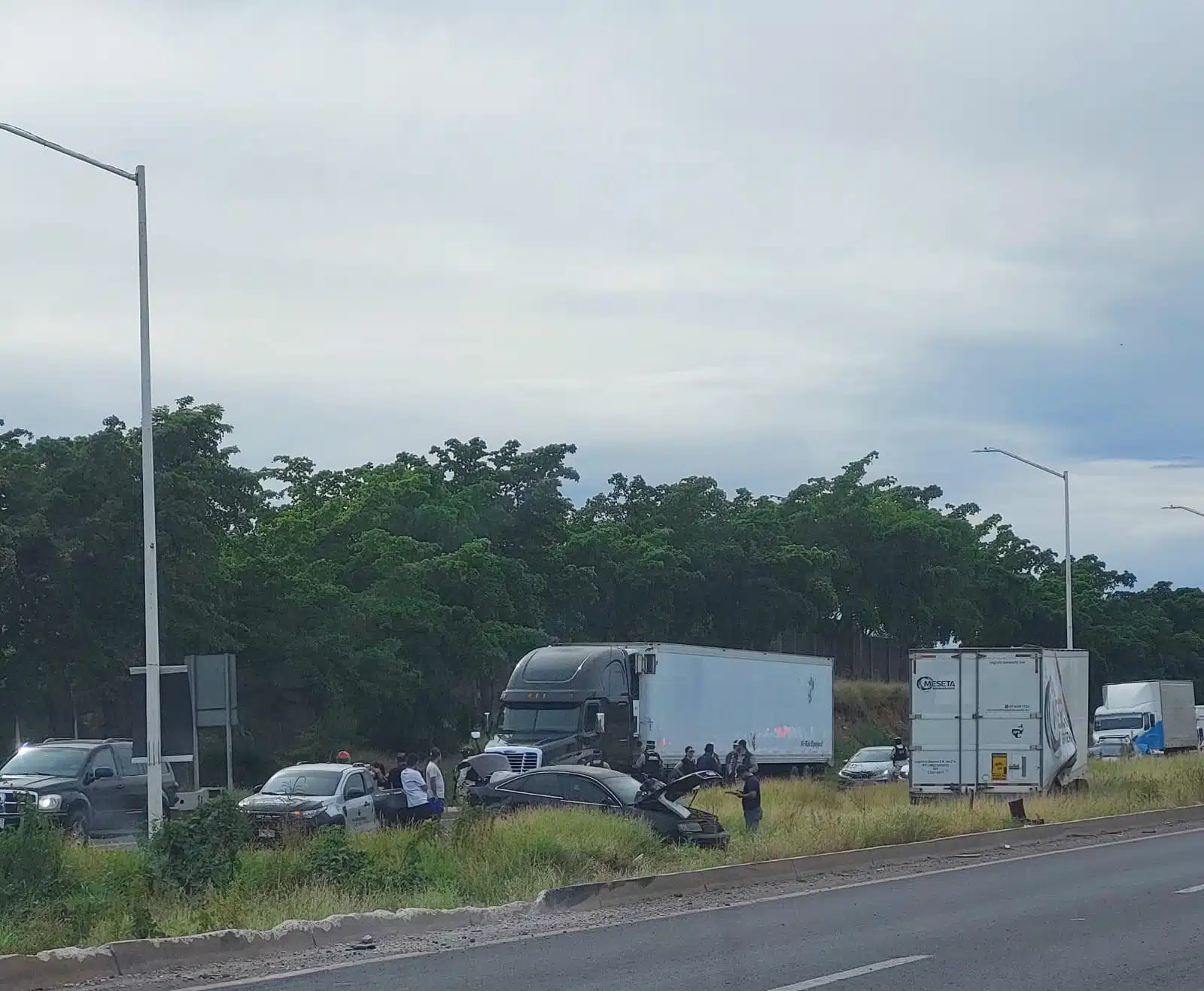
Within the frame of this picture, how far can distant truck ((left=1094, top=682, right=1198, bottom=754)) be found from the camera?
2240 inches

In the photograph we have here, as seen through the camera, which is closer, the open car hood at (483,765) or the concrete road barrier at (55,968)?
the concrete road barrier at (55,968)

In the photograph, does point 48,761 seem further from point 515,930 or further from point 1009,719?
point 1009,719

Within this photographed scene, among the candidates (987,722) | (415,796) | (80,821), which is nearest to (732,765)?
(987,722)

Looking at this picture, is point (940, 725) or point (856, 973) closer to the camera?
point (856, 973)

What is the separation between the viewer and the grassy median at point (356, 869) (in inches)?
520

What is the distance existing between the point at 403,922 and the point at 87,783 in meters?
11.7

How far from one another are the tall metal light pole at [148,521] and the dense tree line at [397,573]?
575 inches

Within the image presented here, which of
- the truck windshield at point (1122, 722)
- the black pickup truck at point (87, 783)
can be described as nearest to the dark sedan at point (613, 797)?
the black pickup truck at point (87, 783)

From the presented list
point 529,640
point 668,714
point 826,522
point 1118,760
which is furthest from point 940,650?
Result: point 826,522

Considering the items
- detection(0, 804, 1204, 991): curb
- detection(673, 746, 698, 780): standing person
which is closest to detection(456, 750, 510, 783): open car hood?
detection(673, 746, 698, 780): standing person

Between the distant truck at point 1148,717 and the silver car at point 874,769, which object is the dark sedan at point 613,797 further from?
the distant truck at point 1148,717

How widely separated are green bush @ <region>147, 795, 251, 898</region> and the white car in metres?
5.90

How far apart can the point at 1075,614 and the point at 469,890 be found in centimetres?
7597

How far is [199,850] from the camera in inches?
594
